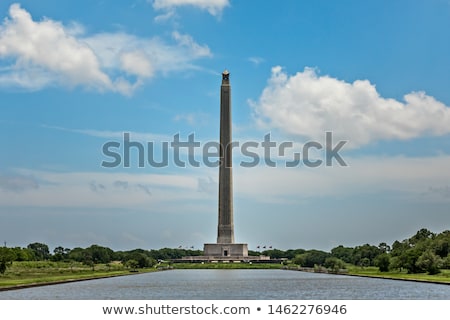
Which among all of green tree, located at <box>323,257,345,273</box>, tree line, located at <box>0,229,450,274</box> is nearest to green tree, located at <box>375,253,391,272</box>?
tree line, located at <box>0,229,450,274</box>

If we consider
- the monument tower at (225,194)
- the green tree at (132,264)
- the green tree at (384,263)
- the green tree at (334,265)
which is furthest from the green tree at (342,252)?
the green tree at (384,263)

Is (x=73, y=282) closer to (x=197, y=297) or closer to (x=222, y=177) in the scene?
(x=197, y=297)

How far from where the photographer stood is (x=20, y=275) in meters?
54.8

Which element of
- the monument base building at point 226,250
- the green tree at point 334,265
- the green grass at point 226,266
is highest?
the monument base building at point 226,250

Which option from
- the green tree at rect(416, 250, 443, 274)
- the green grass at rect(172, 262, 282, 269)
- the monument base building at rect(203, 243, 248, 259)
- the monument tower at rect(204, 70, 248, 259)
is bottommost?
the green grass at rect(172, 262, 282, 269)

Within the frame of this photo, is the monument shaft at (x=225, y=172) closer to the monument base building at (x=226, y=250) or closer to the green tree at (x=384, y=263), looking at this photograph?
the monument base building at (x=226, y=250)

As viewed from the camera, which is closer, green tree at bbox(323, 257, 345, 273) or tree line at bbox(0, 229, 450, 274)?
tree line at bbox(0, 229, 450, 274)

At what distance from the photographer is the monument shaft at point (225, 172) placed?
104m

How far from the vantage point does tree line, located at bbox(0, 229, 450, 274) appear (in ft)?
201

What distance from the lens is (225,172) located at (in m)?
105

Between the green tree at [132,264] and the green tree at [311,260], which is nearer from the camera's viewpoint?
the green tree at [132,264]

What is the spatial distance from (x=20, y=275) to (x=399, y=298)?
2864cm

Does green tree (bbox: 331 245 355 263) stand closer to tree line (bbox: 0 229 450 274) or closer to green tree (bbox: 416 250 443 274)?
tree line (bbox: 0 229 450 274)
